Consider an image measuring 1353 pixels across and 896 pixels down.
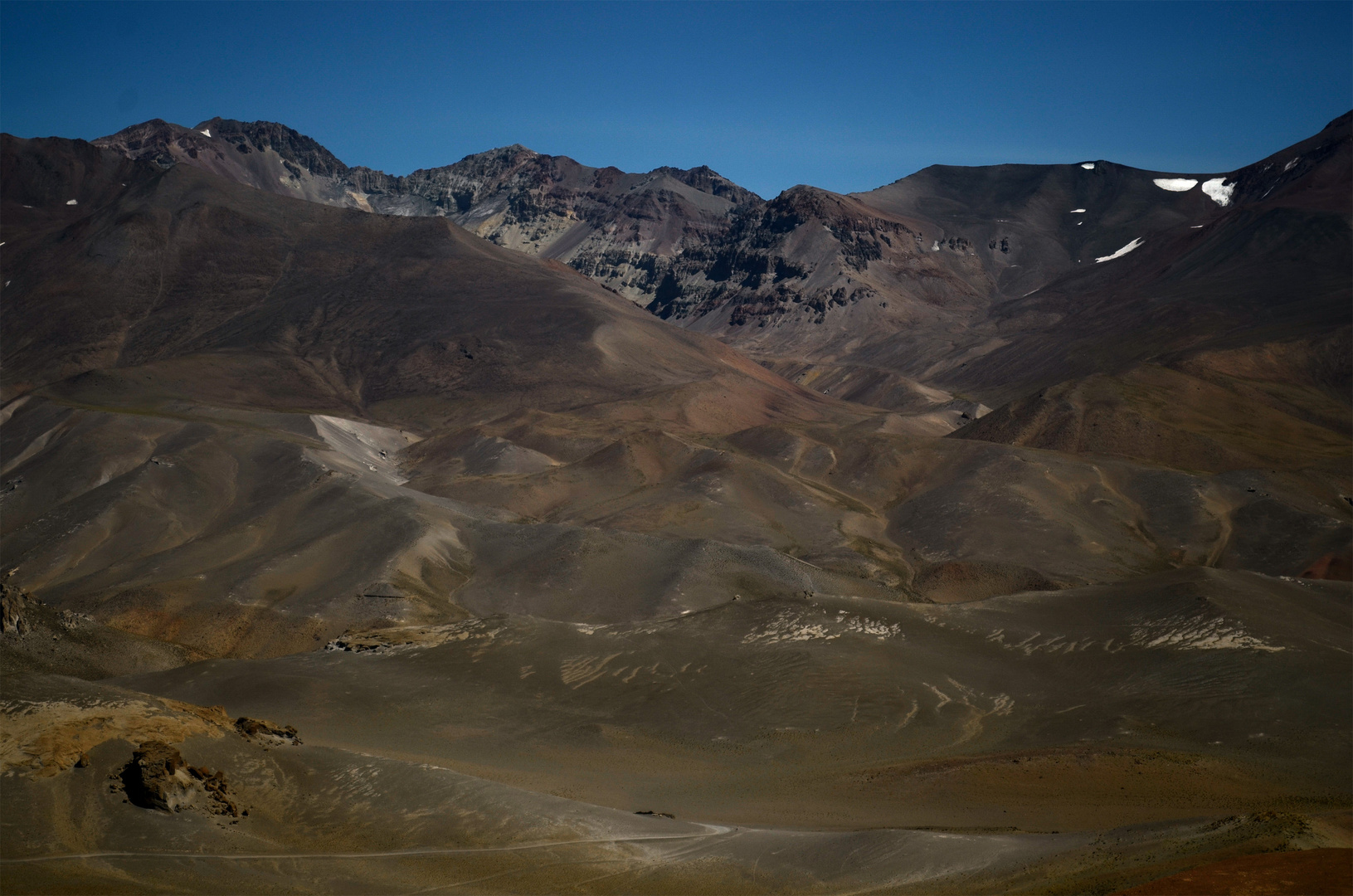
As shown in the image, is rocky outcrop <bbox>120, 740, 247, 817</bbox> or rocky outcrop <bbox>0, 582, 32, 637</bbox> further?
rocky outcrop <bbox>0, 582, 32, 637</bbox>

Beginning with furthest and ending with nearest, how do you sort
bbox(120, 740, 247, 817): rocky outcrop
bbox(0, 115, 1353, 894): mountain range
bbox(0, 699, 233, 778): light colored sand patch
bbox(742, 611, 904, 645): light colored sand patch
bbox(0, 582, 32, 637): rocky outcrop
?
bbox(742, 611, 904, 645): light colored sand patch
bbox(0, 582, 32, 637): rocky outcrop
bbox(0, 699, 233, 778): light colored sand patch
bbox(120, 740, 247, 817): rocky outcrop
bbox(0, 115, 1353, 894): mountain range

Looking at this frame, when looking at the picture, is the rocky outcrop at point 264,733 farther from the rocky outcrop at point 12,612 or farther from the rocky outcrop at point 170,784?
the rocky outcrop at point 12,612

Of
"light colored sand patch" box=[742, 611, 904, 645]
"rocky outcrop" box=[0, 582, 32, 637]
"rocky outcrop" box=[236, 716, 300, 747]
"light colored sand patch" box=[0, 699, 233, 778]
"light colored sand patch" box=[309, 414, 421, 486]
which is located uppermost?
"light colored sand patch" box=[309, 414, 421, 486]

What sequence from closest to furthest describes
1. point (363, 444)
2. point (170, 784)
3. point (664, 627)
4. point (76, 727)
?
point (170, 784) < point (76, 727) < point (664, 627) < point (363, 444)

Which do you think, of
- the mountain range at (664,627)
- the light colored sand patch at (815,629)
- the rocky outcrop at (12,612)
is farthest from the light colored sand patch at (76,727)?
the light colored sand patch at (815,629)

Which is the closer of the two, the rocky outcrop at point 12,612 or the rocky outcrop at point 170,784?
the rocky outcrop at point 170,784

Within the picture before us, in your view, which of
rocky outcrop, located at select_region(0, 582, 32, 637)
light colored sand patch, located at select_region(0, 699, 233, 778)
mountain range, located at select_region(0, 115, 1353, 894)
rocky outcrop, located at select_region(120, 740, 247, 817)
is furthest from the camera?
rocky outcrop, located at select_region(0, 582, 32, 637)

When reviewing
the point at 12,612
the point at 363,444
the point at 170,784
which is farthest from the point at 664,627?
the point at 363,444

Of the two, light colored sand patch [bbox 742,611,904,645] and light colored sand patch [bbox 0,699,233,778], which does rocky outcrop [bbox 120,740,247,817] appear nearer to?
light colored sand patch [bbox 0,699,233,778]

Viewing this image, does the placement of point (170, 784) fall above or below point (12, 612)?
below

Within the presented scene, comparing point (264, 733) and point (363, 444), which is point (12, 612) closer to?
point (264, 733)

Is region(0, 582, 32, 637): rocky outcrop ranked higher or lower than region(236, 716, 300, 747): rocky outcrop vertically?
higher

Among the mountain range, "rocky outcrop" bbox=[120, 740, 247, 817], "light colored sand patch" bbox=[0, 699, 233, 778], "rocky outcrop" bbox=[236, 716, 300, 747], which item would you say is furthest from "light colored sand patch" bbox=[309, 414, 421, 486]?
"rocky outcrop" bbox=[120, 740, 247, 817]
